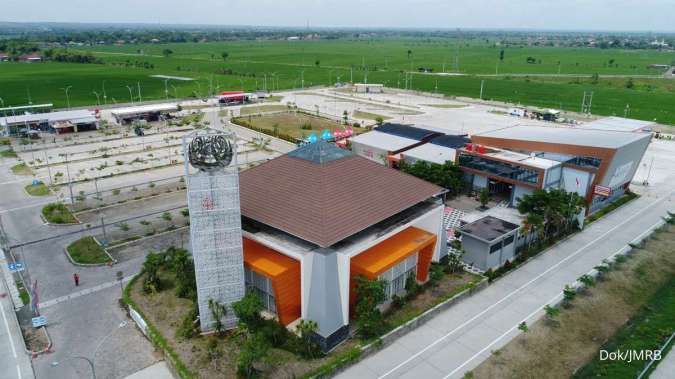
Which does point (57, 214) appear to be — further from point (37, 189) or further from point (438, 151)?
point (438, 151)

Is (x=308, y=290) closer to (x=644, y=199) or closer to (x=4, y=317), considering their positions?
(x=4, y=317)

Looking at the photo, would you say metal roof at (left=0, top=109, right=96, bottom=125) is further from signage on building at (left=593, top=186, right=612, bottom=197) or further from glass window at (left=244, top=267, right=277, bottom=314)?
signage on building at (left=593, top=186, right=612, bottom=197)

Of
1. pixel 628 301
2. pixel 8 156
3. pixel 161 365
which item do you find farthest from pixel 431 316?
pixel 8 156

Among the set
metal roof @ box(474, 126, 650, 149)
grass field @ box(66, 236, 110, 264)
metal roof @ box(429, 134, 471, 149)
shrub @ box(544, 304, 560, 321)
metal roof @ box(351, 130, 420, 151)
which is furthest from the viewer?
metal roof @ box(351, 130, 420, 151)

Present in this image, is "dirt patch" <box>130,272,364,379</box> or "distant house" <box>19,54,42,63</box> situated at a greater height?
"distant house" <box>19,54,42,63</box>

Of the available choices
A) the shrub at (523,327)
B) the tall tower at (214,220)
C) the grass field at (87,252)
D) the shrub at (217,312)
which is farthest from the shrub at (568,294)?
the grass field at (87,252)

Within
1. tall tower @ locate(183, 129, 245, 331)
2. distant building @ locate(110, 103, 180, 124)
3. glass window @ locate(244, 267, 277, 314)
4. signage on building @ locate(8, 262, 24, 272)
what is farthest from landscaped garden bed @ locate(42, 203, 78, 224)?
distant building @ locate(110, 103, 180, 124)

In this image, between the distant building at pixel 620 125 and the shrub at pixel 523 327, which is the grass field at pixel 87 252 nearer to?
the shrub at pixel 523 327

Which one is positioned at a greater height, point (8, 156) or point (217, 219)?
point (217, 219)
